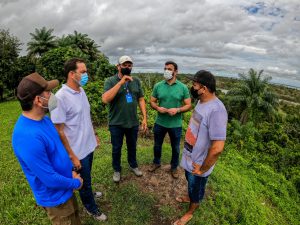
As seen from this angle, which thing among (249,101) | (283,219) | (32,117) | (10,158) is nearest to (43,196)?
(32,117)

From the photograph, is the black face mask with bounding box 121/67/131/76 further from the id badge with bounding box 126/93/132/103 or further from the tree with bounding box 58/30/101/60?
the tree with bounding box 58/30/101/60

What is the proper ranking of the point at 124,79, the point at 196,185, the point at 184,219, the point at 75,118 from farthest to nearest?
1. the point at 184,219
2. the point at 124,79
3. the point at 196,185
4. the point at 75,118

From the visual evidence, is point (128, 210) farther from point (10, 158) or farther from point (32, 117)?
point (10, 158)

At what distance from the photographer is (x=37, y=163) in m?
2.35

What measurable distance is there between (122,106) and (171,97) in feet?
3.12

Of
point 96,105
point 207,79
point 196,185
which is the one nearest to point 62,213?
point 196,185

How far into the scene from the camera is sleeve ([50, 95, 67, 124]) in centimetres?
308

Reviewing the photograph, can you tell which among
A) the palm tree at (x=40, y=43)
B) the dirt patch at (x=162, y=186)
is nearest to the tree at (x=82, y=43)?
the palm tree at (x=40, y=43)

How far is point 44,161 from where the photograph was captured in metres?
2.40

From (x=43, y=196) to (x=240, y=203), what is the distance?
184 inches

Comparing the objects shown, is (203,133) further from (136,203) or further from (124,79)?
(136,203)

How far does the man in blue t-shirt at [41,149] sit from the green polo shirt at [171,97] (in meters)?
2.48

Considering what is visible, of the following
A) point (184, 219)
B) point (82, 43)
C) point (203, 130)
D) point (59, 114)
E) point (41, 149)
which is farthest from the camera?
point (82, 43)

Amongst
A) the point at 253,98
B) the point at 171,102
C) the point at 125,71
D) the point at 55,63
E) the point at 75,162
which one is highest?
the point at 125,71
